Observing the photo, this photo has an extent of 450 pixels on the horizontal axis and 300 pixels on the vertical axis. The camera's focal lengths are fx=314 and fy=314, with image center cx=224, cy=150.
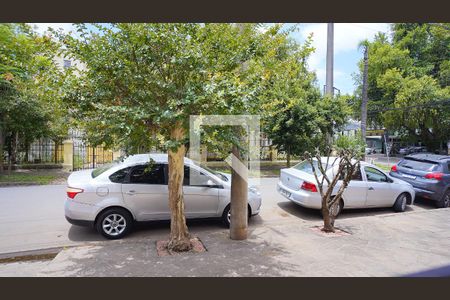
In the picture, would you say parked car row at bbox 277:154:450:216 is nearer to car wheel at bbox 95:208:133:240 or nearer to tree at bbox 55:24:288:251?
tree at bbox 55:24:288:251

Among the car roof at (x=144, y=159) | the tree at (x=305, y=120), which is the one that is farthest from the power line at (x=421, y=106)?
the car roof at (x=144, y=159)

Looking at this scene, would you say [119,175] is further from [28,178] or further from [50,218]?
[28,178]

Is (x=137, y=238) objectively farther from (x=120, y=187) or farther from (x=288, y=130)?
(x=288, y=130)

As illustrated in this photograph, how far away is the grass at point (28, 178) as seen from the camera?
12.2 metres

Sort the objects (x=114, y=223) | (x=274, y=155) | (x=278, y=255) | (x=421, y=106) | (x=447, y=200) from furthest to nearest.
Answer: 1. (x=421, y=106)
2. (x=274, y=155)
3. (x=447, y=200)
4. (x=114, y=223)
5. (x=278, y=255)

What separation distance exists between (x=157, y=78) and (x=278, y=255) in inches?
132

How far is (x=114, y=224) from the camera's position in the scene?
6016 millimetres

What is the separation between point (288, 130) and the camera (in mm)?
16344

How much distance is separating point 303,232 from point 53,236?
4.92m

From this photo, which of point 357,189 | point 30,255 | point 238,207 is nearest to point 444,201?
point 357,189

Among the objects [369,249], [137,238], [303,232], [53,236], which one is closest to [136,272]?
[137,238]

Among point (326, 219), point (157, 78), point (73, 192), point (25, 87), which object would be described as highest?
point (25, 87)

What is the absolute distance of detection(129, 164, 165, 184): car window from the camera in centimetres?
625

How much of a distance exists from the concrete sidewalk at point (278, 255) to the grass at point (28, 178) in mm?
8333
